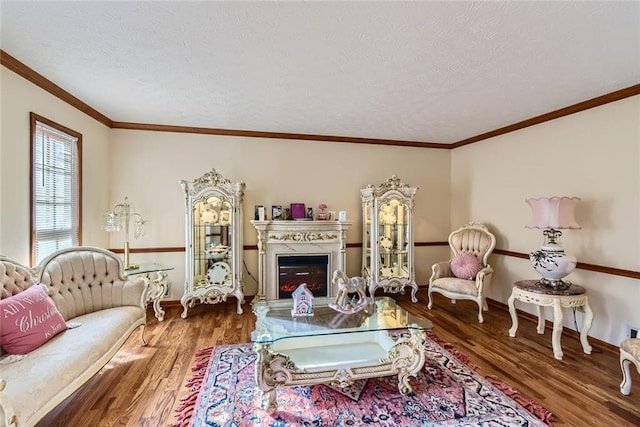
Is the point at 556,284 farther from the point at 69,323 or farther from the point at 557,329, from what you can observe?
the point at 69,323

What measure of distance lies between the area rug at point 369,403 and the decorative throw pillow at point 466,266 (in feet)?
5.36

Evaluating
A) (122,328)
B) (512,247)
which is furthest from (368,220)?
(122,328)

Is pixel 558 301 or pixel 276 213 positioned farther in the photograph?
pixel 276 213

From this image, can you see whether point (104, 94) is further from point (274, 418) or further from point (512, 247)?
point (512, 247)

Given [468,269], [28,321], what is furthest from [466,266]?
[28,321]

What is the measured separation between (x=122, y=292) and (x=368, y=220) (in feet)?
10.2

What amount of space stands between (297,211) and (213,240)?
1217mm

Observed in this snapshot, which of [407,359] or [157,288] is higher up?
[157,288]

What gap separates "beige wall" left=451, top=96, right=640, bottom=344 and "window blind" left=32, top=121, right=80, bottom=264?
5182 millimetres

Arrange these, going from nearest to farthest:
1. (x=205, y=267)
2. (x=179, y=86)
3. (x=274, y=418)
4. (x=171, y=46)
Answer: (x=274, y=418), (x=171, y=46), (x=179, y=86), (x=205, y=267)

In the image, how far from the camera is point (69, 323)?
2.29 meters

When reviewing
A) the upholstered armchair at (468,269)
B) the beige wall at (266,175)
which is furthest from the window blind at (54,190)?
the upholstered armchair at (468,269)

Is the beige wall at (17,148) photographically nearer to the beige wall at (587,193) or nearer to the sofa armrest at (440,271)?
the sofa armrest at (440,271)

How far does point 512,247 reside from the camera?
13.1 feet
